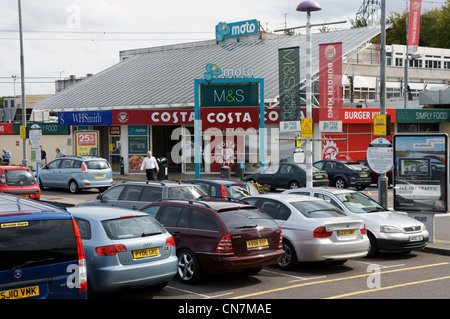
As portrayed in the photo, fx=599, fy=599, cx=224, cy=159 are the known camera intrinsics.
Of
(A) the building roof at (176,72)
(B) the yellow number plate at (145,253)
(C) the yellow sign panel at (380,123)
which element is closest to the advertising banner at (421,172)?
(C) the yellow sign panel at (380,123)

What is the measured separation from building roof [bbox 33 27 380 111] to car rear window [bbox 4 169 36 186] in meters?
16.4

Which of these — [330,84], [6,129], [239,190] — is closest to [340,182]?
[330,84]

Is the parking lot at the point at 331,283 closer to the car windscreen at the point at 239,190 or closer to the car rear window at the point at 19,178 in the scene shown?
the car windscreen at the point at 239,190

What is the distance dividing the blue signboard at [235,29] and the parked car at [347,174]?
23.2 meters

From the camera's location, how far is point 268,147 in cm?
3634

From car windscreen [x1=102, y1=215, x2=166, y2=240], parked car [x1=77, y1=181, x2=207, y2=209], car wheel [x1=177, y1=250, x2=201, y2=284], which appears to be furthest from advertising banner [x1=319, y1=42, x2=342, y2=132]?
car windscreen [x1=102, y1=215, x2=166, y2=240]

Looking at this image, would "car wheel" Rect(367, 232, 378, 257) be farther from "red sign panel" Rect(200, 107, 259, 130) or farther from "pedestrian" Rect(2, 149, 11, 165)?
"pedestrian" Rect(2, 149, 11, 165)

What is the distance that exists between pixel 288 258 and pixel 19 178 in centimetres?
1396

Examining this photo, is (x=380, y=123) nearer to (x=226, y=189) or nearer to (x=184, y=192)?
(x=226, y=189)

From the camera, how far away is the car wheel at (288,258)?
11812 mm

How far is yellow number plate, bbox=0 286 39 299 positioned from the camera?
265 inches

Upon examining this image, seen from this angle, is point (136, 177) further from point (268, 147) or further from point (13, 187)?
point (13, 187)
